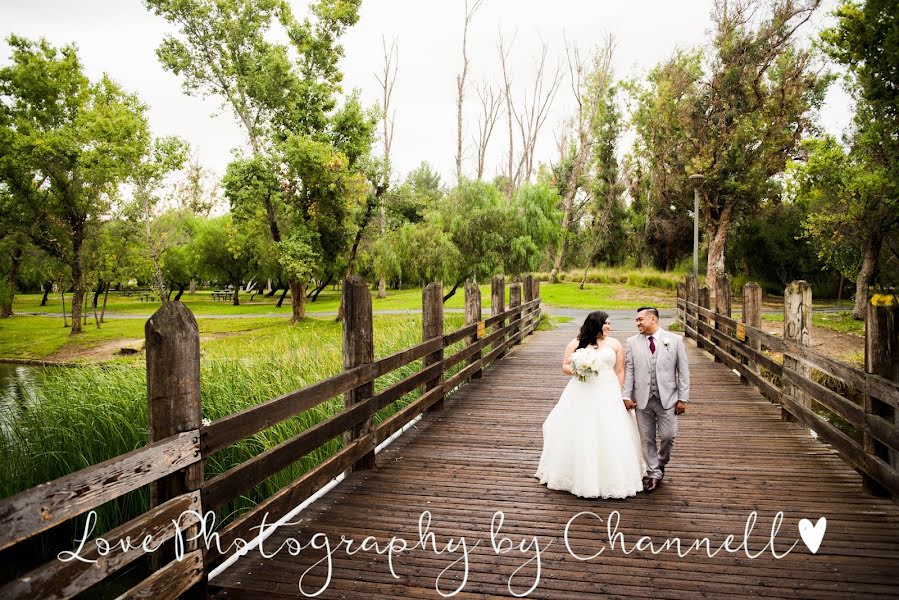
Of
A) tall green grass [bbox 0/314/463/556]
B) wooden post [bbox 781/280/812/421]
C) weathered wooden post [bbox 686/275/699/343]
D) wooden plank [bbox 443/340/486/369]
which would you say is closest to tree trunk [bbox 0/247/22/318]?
tall green grass [bbox 0/314/463/556]

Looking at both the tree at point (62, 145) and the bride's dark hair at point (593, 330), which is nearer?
the bride's dark hair at point (593, 330)

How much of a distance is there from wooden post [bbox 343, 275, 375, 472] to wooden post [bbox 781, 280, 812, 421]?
517 cm

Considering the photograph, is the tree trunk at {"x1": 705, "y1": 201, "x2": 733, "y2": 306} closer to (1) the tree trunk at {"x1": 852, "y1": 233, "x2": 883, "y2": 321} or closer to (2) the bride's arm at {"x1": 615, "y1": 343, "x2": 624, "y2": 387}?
(1) the tree trunk at {"x1": 852, "y1": 233, "x2": 883, "y2": 321}

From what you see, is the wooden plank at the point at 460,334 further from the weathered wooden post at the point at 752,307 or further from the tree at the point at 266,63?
the tree at the point at 266,63

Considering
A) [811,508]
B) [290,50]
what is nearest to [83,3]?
[811,508]

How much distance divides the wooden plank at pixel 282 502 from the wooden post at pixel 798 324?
5.31 meters

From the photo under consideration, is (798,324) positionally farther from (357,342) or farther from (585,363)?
(357,342)

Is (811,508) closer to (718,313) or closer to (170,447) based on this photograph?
(170,447)

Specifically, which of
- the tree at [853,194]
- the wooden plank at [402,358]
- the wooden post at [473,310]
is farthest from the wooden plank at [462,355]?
the tree at [853,194]

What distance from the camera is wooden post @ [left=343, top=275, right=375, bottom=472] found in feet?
17.9

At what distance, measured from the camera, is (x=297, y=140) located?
26.2 metres

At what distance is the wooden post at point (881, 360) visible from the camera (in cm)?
470

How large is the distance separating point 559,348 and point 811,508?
10718 millimetres

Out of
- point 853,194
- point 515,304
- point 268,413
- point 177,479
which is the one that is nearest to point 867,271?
point 853,194
